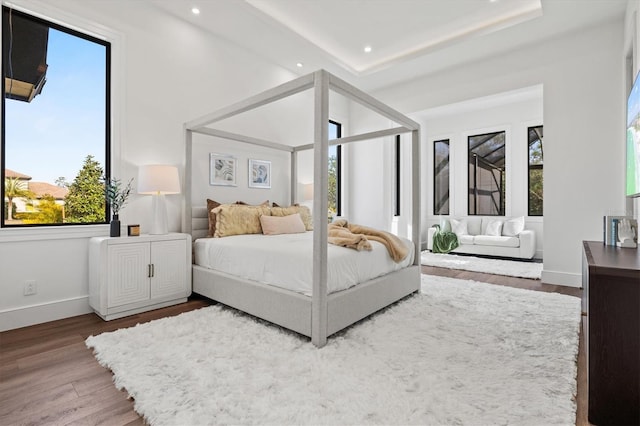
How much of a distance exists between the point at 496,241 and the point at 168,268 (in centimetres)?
535

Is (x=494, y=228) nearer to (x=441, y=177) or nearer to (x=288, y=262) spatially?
(x=441, y=177)

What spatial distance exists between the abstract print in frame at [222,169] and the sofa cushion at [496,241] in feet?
14.8

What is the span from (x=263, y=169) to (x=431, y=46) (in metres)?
2.99

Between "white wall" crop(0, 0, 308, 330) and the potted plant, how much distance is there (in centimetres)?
9

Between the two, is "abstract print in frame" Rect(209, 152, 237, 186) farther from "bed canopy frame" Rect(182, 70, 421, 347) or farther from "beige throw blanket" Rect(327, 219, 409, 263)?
"beige throw blanket" Rect(327, 219, 409, 263)

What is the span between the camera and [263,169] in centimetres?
465

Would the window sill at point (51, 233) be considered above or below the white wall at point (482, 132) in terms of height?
below

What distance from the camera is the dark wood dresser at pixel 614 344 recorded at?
142cm

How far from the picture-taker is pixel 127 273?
2799mm

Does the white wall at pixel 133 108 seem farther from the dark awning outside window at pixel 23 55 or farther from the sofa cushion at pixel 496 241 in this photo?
the sofa cushion at pixel 496 241

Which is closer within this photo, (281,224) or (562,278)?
(281,224)

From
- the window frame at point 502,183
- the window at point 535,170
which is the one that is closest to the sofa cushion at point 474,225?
the window frame at point 502,183

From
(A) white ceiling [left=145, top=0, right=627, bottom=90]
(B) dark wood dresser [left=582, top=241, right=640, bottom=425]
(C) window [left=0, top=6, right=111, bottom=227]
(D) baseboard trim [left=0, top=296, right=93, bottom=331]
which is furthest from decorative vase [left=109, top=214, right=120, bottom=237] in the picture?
(B) dark wood dresser [left=582, top=241, right=640, bottom=425]

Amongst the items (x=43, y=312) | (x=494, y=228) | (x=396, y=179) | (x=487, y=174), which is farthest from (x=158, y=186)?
(x=487, y=174)
